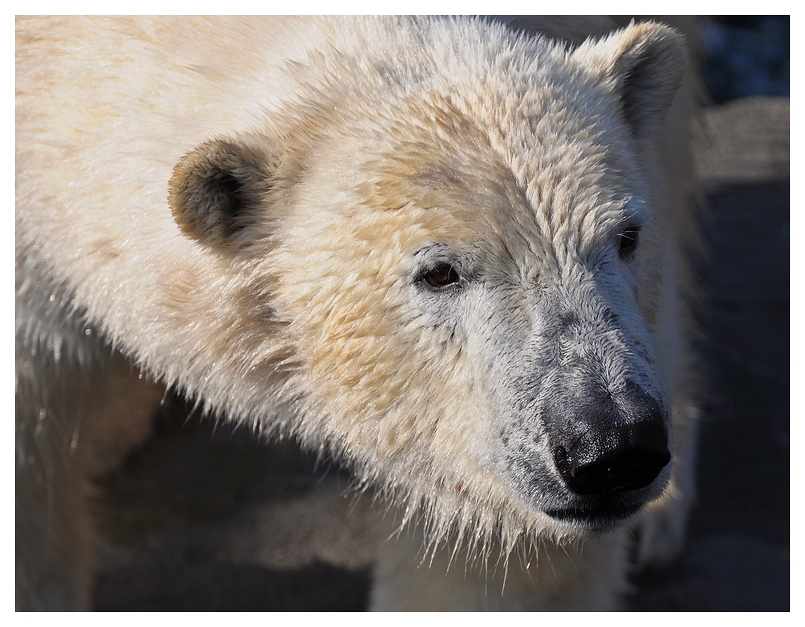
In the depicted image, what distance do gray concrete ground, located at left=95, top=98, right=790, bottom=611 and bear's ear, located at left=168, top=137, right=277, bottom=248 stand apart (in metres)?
1.23

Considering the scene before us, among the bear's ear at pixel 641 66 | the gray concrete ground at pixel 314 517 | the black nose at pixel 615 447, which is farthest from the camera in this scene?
the gray concrete ground at pixel 314 517

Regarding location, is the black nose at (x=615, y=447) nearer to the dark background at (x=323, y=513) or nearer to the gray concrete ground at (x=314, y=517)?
the gray concrete ground at (x=314, y=517)

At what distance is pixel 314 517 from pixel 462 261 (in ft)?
7.22

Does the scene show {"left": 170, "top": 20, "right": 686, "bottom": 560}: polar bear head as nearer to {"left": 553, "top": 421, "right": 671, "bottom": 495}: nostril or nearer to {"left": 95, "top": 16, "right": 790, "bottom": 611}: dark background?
{"left": 553, "top": 421, "right": 671, "bottom": 495}: nostril

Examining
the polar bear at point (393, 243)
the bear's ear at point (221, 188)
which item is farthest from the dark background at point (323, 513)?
the bear's ear at point (221, 188)

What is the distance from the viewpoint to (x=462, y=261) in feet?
5.11

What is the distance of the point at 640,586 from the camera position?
3.21 m

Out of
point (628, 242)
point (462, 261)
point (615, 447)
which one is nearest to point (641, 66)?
point (628, 242)

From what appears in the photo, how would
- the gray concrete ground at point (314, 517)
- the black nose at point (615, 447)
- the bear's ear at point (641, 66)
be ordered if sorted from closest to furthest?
the black nose at point (615, 447) < the bear's ear at point (641, 66) < the gray concrete ground at point (314, 517)

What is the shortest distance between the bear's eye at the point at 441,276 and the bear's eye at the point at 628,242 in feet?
1.13

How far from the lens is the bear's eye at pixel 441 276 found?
158 centimetres

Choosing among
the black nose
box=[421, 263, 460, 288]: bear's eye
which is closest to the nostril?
the black nose

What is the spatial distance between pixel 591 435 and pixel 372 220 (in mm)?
562

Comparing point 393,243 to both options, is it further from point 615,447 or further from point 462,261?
point 615,447
